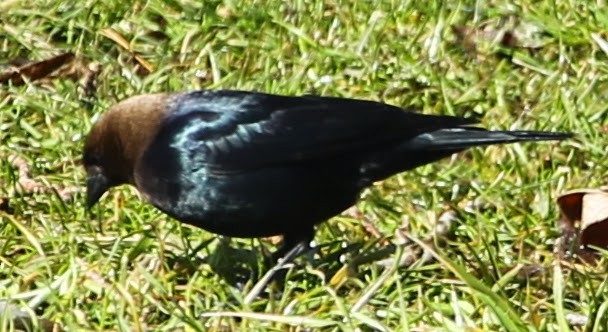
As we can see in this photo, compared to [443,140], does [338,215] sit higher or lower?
lower

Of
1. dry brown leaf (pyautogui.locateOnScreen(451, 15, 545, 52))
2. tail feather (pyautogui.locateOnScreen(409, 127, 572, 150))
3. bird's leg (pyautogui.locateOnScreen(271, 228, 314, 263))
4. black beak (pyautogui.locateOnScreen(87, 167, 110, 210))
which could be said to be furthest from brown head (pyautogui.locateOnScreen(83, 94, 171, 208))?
dry brown leaf (pyautogui.locateOnScreen(451, 15, 545, 52))

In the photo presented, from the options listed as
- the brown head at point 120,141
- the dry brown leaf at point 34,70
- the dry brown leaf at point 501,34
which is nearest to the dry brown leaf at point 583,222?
the brown head at point 120,141

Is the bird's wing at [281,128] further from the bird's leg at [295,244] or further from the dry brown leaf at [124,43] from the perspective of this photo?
the dry brown leaf at [124,43]

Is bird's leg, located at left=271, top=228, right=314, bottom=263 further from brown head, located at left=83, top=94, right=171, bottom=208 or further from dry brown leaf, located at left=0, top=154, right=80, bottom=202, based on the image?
dry brown leaf, located at left=0, top=154, right=80, bottom=202

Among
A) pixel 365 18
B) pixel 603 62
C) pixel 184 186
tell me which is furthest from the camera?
pixel 365 18

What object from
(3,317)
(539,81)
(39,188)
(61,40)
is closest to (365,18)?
(539,81)

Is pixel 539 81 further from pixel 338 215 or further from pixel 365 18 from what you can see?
pixel 338 215
